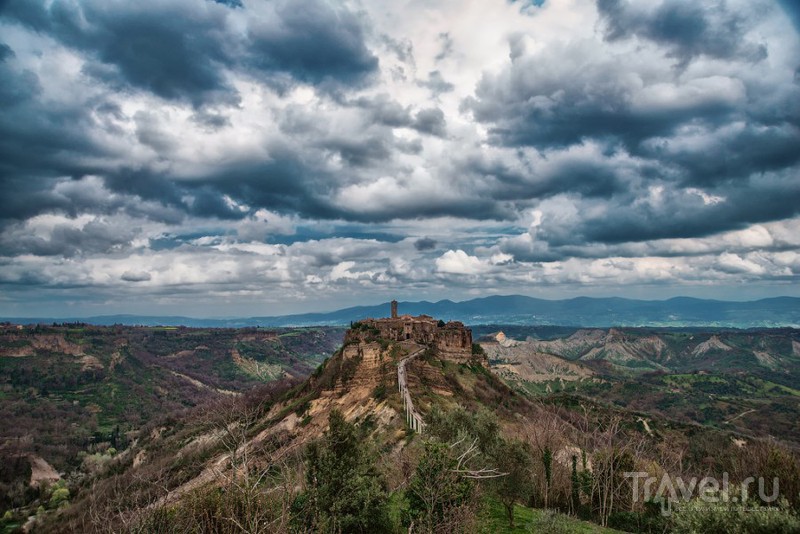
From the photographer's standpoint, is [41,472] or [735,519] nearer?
[735,519]

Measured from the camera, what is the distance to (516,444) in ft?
128

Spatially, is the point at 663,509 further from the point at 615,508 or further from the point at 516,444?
the point at 516,444

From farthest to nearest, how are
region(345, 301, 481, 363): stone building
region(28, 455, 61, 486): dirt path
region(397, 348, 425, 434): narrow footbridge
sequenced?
region(28, 455, 61, 486): dirt path, region(345, 301, 481, 363): stone building, region(397, 348, 425, 434): narrow footbridge

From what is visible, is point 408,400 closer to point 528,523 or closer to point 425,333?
point 528,523

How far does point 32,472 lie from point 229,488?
204m

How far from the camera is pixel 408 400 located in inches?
3127

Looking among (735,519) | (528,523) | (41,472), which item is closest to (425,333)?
(528,523)

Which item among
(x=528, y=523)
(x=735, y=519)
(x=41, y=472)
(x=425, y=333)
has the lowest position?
(x=41, y=472)

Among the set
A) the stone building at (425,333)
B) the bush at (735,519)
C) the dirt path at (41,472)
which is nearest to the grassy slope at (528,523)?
the bush at (735,519)

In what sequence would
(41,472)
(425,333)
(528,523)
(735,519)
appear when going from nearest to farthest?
1. (735,519)
2. (528,523)
3. (425,333)
4. (41,472)

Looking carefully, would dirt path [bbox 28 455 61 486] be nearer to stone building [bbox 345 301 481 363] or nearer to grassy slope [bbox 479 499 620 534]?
stone building [bbox 345 301 481 363]

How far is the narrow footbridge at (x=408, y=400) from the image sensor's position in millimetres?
69319

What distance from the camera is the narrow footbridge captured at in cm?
6932

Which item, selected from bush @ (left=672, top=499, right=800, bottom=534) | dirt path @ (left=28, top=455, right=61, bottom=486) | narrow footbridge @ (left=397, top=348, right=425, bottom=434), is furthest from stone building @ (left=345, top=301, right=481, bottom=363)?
dirt path @ (left=28, top=455, right=61, bottom=486)
